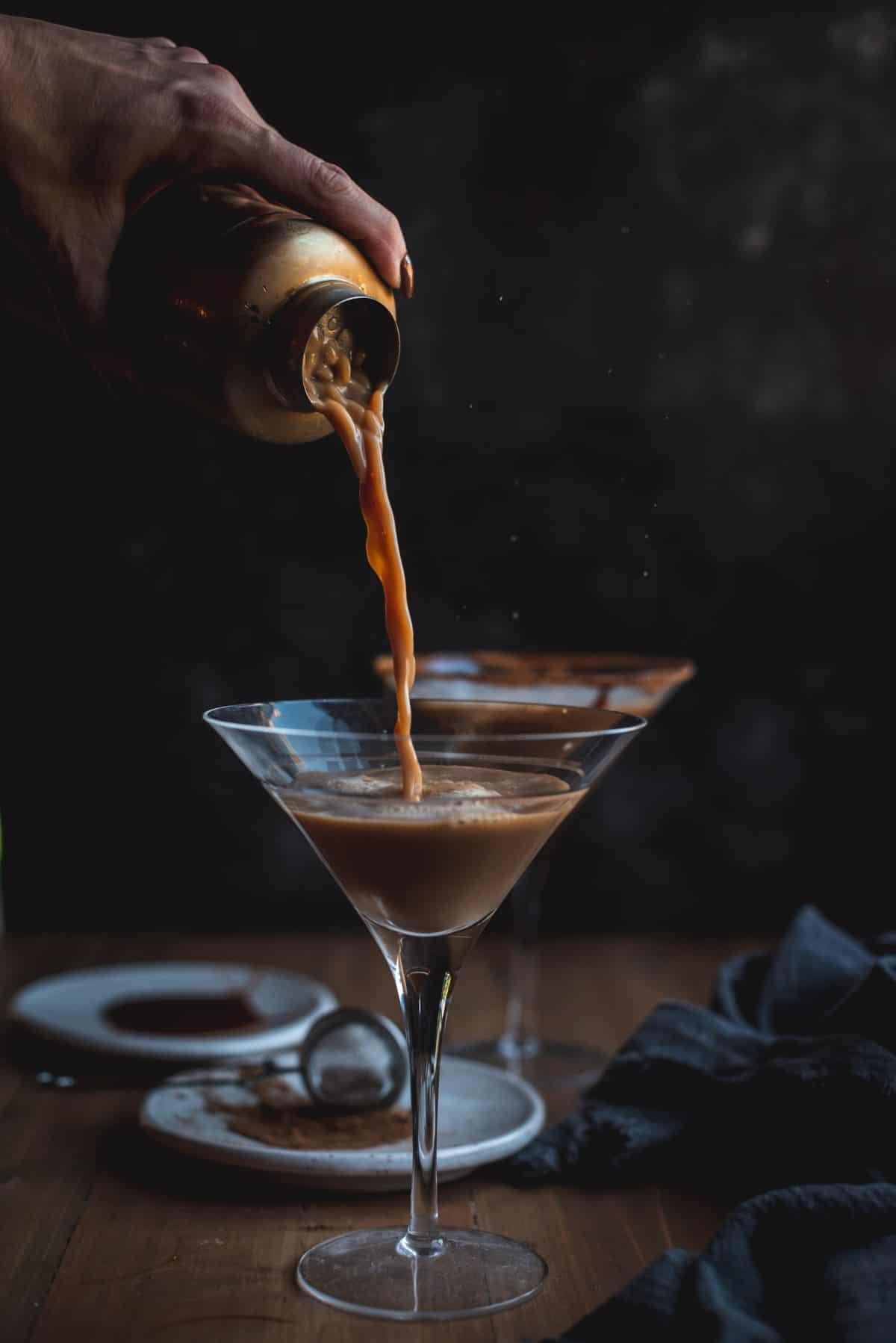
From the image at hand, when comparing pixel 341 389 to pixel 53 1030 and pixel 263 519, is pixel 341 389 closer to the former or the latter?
pixel 53 1030

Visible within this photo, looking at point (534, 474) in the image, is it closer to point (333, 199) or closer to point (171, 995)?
point (171, 995)

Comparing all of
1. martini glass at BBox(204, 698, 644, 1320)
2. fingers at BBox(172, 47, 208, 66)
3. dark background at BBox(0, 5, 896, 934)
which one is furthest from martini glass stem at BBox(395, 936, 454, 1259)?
dark background at BBox(0, 5, 896, 934)

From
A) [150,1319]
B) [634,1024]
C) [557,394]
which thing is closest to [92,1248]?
[150,1319]

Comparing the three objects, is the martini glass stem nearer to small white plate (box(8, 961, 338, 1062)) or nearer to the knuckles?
small white plate (box(8, 961, 338, 1062))

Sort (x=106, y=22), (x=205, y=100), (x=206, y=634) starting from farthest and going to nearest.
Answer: (x=206, y=634), (x=106, y=22), (x=205, y=100)

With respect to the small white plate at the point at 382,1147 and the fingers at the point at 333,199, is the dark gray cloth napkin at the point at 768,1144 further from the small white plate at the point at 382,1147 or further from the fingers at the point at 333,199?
the fingers at the point at 333,199

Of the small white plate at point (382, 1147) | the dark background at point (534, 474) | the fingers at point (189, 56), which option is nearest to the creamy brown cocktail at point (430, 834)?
the small white plate at point (382, 1147)

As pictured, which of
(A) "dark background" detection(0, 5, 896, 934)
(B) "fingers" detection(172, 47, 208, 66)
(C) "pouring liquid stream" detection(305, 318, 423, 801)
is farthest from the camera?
(A) "dark background" detection(0, 5, 896, 934)
